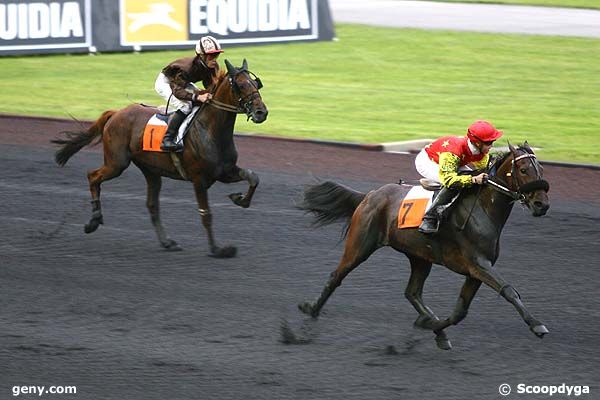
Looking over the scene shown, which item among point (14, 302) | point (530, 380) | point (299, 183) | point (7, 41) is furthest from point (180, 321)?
point (7, 41)

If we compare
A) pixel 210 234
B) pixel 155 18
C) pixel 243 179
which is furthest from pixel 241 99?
pixel 155 18

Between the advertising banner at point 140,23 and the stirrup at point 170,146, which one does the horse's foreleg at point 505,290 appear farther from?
the advertising banner at point 140,23

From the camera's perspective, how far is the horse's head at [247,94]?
11656 millimetres

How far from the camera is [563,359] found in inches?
346

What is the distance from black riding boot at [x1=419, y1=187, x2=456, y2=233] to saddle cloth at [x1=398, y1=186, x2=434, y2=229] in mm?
84

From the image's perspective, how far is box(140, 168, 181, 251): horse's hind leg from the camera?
12359 millimetres

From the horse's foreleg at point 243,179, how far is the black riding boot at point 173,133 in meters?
0.55

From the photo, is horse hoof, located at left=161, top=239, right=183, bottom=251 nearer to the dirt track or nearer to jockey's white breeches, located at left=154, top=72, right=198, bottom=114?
the dirt track

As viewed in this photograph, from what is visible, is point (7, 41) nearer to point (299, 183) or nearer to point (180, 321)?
point (299, 183)

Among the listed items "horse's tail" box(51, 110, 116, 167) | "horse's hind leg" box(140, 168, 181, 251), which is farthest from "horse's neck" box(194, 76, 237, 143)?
"horse's tail" box(51, 110, 116, 167)

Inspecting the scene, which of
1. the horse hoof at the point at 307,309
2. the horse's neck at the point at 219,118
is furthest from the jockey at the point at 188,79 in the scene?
the horse hoof at the point at 307,309

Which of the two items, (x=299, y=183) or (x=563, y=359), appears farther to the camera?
(x=299, y=183)

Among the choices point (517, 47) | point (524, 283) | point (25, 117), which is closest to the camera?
point (524, 283)

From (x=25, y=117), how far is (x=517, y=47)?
1222 cm
